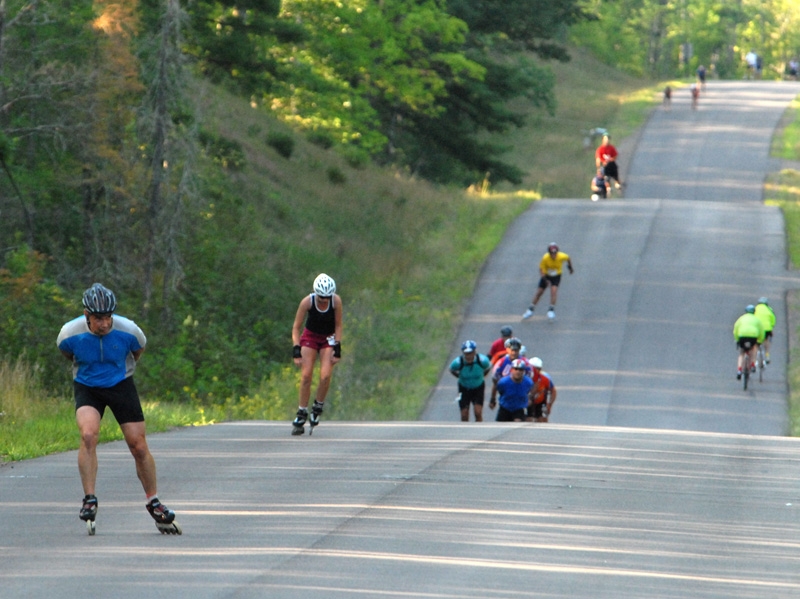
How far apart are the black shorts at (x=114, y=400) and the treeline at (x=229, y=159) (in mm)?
13440

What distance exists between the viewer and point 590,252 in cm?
3516

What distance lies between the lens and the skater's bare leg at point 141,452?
29.0 feet

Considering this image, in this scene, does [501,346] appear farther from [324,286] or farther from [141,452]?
[141,452]

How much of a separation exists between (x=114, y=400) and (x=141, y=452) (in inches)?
15.6

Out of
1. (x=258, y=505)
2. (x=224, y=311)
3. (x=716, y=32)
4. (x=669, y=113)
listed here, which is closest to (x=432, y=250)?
(x=224, y=311)

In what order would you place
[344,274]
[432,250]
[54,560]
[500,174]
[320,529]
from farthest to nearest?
[500,174], [432,250], [344,274], [320,529], [54,560]

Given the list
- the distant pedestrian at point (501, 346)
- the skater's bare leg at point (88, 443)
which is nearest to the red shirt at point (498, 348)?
the distant pedestrian at point (501, 346)

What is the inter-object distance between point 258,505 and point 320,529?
45.4 inches

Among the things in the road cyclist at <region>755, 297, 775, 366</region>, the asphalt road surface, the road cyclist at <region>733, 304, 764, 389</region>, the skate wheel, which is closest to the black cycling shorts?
the road cyclist at <region>755, 297, 775, 366</region>

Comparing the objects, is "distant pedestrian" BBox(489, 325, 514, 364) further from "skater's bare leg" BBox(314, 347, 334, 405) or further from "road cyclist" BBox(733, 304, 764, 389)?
"skater's bare leg" BBox(314, 347, 334, 405)

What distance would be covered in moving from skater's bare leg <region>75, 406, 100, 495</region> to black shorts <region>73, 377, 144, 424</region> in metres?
0.06

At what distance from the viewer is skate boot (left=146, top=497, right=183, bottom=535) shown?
8703 millimetres

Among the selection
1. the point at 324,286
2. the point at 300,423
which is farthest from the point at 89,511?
the point at 300,423

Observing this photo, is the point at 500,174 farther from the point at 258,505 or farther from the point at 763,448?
the point at 258,505
